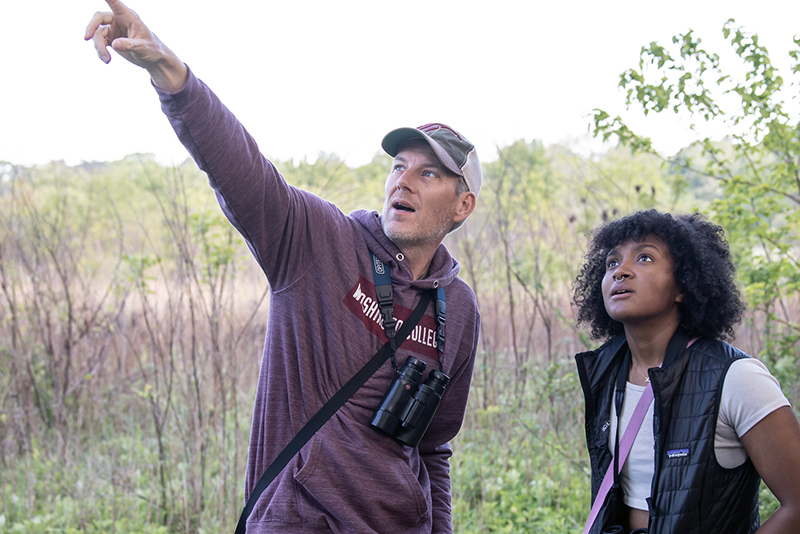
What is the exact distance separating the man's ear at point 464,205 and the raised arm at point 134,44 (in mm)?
1126

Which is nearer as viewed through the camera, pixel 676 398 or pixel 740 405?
pixel 740 405

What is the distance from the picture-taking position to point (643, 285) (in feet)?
6.41

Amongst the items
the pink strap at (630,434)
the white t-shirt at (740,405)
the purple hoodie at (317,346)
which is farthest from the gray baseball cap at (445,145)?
the white t-shirt at (740,405)

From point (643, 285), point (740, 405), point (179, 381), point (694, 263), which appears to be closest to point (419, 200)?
point (643, 285)

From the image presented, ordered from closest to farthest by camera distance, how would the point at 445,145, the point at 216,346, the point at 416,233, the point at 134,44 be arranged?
the point at 134,44 → the point at 416,233 → the point at 445,145 → the point at 216,346

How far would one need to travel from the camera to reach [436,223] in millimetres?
2193

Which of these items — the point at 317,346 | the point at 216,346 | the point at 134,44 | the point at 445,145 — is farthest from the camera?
the point at 216,346

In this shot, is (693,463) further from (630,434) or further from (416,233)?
(416,233)

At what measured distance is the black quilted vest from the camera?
1650mm

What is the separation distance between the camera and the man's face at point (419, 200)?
6.92 feet

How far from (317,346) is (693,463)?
43.6 inches

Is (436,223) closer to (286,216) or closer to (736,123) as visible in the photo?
(286,216)

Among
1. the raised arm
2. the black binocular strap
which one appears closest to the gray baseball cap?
the black binocular strap

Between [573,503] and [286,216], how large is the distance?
11.0ft
